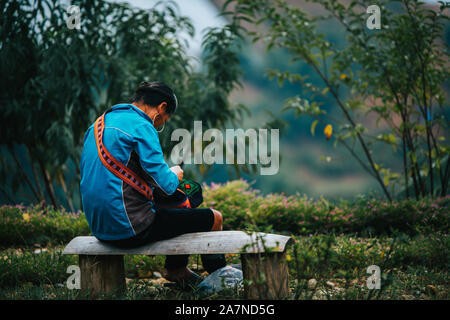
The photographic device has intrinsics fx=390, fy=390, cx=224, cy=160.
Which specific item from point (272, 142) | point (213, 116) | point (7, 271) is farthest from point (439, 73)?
point (7, 271)

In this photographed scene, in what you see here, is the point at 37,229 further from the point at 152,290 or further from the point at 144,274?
the point at 152,290

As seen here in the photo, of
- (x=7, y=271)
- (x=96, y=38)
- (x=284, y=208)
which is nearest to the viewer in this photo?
(x=7, y=271)

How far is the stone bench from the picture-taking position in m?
1.92

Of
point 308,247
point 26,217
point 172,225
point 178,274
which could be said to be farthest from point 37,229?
point 308,247

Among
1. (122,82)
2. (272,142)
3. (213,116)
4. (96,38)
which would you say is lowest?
(272,142)

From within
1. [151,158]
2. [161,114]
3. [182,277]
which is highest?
[161,114]

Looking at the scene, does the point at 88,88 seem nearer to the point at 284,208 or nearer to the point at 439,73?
the point at 284,208

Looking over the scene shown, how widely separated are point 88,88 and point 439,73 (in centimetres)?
417

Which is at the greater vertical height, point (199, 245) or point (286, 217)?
point (199, 245)

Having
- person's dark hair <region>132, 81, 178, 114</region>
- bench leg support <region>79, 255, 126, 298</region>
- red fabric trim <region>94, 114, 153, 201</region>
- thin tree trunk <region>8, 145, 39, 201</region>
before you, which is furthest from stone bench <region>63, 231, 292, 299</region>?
thin tree trunk <region>8, 145, 39, 201</region>

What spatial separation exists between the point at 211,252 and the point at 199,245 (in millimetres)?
72

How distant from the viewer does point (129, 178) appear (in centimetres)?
198

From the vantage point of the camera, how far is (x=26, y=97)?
4.80 meters

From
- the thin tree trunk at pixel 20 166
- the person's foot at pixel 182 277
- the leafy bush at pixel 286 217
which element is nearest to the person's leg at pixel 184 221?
the person's foot at pixel 182 277
